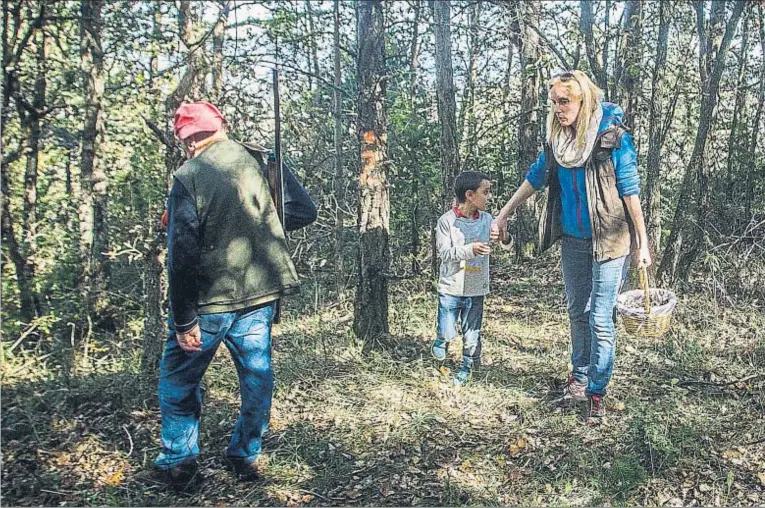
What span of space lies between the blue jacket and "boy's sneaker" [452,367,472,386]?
113 centimetres

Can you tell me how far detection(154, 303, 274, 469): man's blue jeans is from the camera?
2.99m

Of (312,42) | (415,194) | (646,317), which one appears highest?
(312,42)

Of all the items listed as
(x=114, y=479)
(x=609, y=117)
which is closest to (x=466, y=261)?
(x=609, y=117)

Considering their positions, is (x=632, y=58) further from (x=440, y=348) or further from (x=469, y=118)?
(x=440, y=348)

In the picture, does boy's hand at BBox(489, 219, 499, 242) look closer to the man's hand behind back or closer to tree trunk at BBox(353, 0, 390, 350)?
tree trunk at BBox(353, 0, 390, 350)

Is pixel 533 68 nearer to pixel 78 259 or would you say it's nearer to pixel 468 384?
pixel 468 384

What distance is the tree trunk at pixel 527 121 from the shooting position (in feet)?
18.6

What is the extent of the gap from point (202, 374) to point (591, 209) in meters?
2.27

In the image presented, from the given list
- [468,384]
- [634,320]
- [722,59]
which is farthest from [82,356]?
[722,59]

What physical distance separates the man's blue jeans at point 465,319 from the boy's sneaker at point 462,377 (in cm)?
3

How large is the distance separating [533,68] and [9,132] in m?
4.26

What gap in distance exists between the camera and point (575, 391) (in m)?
3.88

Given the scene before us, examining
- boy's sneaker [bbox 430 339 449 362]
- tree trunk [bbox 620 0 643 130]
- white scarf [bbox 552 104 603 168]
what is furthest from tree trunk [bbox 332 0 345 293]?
tree trunk [bbox 620 0 643 130]

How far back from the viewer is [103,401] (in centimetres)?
401
